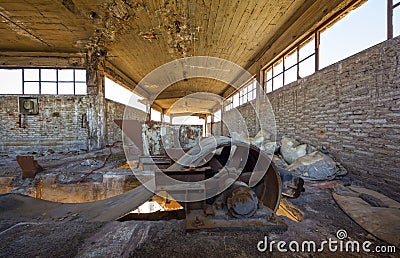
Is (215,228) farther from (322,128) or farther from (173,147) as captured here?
(322,128)

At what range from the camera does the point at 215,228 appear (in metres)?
1.38

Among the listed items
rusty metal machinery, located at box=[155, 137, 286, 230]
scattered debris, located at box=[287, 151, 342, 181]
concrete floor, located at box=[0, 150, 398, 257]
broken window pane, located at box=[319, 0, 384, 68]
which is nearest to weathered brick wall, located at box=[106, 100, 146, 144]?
concrete floor, located at box=[0, 150, 398, 257]

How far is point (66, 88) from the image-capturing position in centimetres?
704

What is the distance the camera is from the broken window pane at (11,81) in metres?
6.85

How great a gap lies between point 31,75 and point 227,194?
9.05 m

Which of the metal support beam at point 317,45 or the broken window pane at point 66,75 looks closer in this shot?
the metal support beam at point 317,45

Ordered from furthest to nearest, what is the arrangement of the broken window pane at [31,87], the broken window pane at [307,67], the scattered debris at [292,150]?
the broken window pane at [31,87] → the broken window pane at [307,67] → the scattered debris at [292,150]

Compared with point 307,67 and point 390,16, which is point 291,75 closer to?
point 307,67

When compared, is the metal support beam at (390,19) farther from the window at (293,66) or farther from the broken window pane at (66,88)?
the broken window pane at (66,88)

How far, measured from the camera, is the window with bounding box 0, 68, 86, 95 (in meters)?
6.89

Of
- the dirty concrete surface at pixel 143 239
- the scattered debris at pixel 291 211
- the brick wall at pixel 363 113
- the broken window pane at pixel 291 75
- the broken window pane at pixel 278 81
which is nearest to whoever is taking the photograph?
the dirty concrete surface at pixel 143 239

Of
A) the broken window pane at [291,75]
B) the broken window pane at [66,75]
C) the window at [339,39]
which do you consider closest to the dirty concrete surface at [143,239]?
the window at [339,39]

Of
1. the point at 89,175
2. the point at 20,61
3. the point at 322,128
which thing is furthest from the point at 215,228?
the point at 20,61

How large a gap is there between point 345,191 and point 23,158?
600cm
